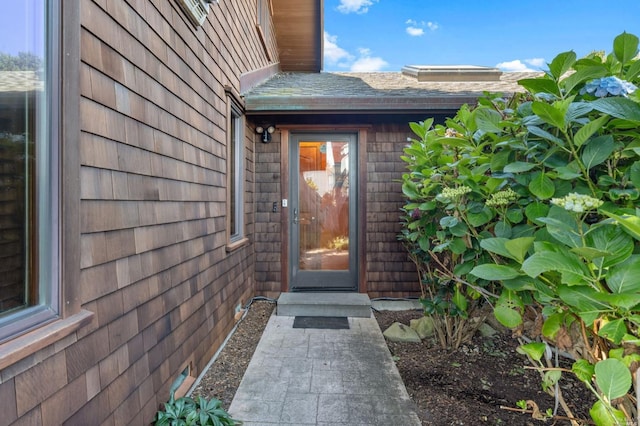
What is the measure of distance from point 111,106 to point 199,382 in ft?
6.37

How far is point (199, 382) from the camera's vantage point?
7.90 ft

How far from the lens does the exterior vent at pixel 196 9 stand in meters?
2.29

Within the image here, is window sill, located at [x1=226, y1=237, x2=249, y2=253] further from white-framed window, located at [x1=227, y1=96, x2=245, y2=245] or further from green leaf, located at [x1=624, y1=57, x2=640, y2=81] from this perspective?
green leaf, located at [x1=624, y1=57, x2=640, y2=81]

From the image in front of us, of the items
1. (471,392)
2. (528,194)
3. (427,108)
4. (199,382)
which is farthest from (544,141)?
(427,108)

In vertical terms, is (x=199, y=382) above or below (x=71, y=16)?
below

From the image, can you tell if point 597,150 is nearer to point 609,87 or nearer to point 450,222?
point 609,87

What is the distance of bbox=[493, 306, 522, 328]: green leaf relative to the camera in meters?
1.37

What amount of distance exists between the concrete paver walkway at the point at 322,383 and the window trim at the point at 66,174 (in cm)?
128

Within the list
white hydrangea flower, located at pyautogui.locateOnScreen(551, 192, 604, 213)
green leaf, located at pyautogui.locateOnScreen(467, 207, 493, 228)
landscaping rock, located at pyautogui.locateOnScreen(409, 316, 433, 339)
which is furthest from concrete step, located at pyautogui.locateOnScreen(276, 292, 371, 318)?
white hydrangea flower, located at pyautogui.locateOnScreen(551, 192, 604, 213)

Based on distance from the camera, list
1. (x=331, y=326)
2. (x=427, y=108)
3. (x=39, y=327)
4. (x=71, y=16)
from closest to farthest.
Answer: (x=39, y=327)
(x=71, y=16)
(x=331, y=326)
(x=427, y=108)

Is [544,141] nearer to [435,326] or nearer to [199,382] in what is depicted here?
[435,326]

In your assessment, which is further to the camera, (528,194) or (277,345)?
(277,345)

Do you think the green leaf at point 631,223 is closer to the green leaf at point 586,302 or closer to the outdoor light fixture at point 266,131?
the green leaf at point 586,302

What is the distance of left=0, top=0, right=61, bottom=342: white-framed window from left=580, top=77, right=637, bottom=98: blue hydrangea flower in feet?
6.39
